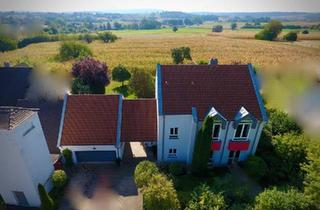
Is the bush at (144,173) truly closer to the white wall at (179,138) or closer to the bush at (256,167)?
the white wall at (179,138)

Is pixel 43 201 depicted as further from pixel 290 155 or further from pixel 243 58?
pixel 243 58

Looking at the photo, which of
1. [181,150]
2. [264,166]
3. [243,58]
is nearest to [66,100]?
[181,150]

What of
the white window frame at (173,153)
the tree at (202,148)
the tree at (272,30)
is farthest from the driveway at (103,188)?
the tree at (272,30)

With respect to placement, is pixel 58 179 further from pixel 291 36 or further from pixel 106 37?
pixel 291 36

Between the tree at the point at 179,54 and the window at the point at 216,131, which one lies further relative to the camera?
the tree at the point at 179,54

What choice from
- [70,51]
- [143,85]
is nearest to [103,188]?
[143,85]
